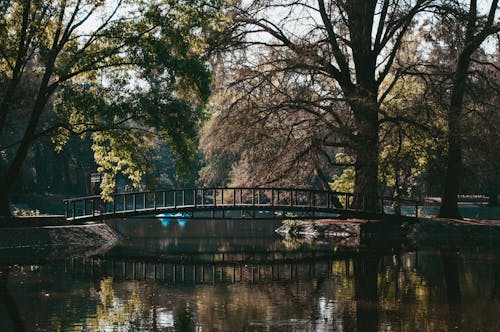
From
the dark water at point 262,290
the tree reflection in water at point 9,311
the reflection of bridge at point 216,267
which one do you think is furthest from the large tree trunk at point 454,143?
the tree reflection in water at point 9,311

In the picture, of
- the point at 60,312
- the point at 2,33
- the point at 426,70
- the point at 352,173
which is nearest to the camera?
the point at 60,312

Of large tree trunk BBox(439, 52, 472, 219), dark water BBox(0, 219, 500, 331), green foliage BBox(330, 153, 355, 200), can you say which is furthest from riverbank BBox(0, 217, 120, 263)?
large tree trunk BBox(439, 52, 472, 219)

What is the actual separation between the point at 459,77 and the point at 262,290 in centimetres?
1916

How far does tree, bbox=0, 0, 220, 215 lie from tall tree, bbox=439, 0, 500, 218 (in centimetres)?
1059

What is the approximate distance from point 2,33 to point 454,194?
2119cm

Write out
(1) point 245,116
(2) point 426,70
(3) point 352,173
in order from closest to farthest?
1. (1) point 245,116
2. (2) point 426,70
3. (3) point 352,173

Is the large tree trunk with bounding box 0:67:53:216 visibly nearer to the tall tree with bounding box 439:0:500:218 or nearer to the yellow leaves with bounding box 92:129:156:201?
the yellow leaves with bounding box 92:129:156:201

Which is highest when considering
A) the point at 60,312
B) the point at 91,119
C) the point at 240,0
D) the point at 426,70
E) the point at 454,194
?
the point at 240,0

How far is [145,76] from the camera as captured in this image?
96.1 feet

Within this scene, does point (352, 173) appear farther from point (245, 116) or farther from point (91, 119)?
point (91, 119)

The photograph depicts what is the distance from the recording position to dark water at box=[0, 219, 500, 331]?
13391mm

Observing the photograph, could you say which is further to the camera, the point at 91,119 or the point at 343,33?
the point at 343,33

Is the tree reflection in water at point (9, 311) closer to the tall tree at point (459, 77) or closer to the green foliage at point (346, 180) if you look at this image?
the tall tree at point (459, 77)

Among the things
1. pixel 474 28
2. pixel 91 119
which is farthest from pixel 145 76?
pixel 474 28
